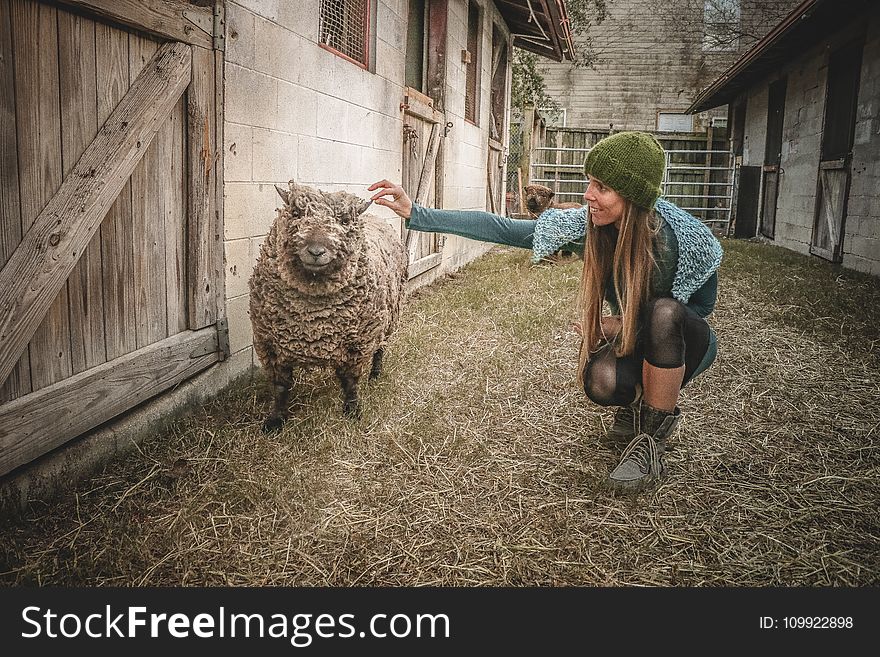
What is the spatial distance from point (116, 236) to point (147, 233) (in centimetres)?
23

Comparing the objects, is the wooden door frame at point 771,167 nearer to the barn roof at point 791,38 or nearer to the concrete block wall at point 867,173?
the barn roof at point 791,38

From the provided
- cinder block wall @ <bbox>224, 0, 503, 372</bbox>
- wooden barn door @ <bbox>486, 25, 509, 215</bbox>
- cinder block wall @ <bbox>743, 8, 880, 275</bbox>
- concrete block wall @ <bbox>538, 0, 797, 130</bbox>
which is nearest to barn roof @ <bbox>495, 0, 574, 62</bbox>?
wooden barn door @ <bbox>486, 25, 509, 215</bbox>

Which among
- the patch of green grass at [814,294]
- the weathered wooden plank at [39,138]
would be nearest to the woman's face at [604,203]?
the weathered wooden plank at [39,138]

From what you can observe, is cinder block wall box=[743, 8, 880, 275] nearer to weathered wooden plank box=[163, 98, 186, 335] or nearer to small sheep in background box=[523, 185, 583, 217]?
small sheep in background box=[523, 185, 583, 217]

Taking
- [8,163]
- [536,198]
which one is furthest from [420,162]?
[8,163]

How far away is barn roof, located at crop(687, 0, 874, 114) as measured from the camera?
377 inches

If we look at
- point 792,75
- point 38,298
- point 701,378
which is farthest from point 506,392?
point 792,75

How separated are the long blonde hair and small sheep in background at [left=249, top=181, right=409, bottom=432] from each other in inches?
43.3

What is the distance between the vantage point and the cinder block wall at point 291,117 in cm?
380

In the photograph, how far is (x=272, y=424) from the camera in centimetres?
346

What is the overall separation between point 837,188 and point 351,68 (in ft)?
26.5

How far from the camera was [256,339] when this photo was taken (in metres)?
3.46

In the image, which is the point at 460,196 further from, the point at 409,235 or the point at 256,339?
the point at 256,339

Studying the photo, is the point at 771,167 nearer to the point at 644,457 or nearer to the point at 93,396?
the point at 644,457
